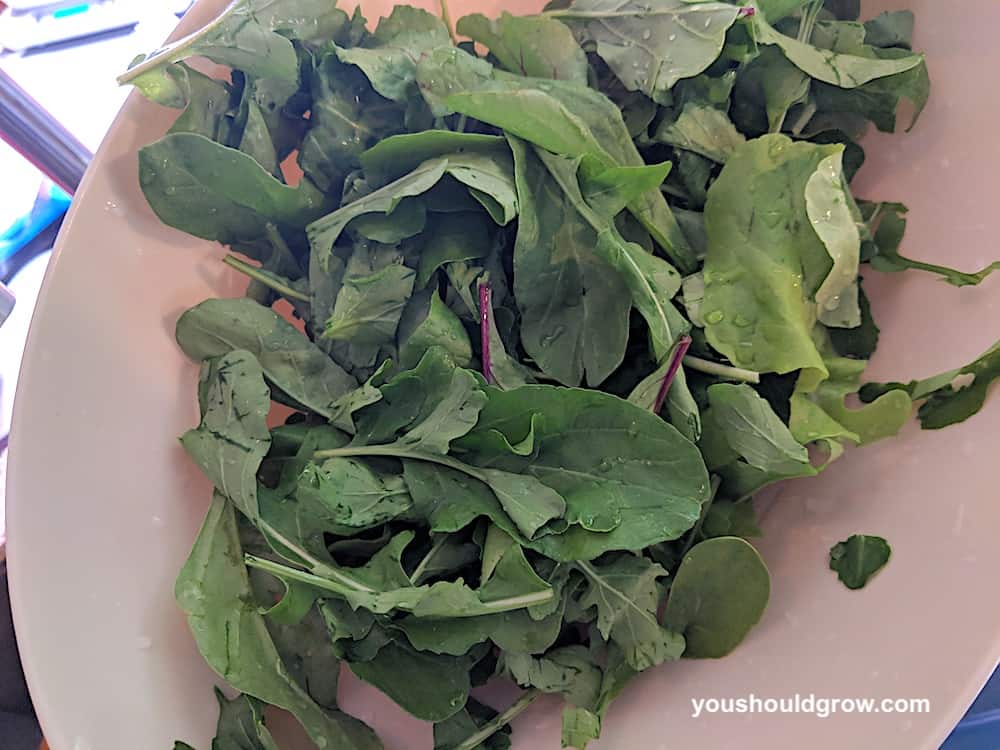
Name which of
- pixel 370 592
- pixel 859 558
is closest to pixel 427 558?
pixel 370 592

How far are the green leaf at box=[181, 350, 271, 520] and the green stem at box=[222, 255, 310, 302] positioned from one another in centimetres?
5

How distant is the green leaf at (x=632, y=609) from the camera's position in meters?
0.47

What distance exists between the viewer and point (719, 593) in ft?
1.55

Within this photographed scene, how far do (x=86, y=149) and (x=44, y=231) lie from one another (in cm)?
15

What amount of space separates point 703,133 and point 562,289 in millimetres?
139

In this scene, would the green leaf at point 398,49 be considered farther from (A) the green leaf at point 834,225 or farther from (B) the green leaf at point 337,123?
(A) the green leaf at point 834,225

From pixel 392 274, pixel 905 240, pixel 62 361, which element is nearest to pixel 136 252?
pixel 62 361

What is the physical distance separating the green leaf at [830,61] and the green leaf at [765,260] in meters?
0.07

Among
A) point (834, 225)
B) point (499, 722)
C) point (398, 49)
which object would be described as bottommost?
point (499, 722)

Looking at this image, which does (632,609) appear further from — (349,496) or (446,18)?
(446,18)

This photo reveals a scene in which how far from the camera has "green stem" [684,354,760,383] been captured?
49cm

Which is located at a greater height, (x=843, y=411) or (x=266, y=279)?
(x=266, y=279)

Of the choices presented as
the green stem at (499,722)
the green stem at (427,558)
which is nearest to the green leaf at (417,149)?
the green stem at (427,558)

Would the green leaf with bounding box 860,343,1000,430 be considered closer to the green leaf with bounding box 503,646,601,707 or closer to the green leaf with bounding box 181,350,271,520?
the green leaf with bounding box 503,646,601,707
